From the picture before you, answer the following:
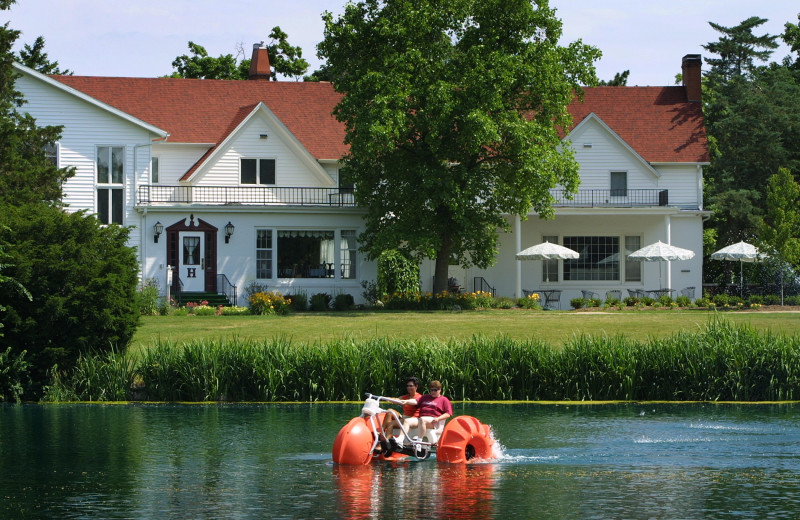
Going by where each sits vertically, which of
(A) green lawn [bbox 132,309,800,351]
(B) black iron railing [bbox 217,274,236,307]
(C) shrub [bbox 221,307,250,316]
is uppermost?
(B) black iron railing [bbox 217,274,236,307]

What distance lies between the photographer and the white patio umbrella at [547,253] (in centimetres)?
4075

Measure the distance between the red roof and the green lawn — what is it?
11251mm

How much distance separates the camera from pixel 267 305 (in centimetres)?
3644

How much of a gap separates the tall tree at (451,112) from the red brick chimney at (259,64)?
35.1ft

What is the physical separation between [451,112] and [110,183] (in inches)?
512

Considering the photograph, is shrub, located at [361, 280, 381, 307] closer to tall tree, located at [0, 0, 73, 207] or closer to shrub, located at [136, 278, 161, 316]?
shrub, located at [136, 278, 161, 316]

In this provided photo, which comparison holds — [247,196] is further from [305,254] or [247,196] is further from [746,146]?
[746,146]

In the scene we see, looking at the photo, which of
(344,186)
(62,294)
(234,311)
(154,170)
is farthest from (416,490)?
(154,170)

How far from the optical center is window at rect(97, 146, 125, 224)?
136ft

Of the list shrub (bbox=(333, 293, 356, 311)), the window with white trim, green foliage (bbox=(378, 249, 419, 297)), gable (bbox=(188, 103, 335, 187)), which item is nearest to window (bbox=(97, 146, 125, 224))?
the window with white trim

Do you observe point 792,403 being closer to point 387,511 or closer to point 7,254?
point 387,511

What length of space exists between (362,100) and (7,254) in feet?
55.2

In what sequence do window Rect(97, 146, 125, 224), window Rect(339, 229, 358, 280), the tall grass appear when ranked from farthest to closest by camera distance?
window Rect(339, 229, 358, 280) → window Rect(97, 146, 125, 224) → the tall grass

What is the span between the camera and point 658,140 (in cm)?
4688
